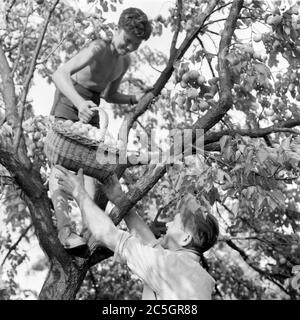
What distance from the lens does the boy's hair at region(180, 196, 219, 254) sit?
309 centimetres

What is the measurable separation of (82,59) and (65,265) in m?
1.25

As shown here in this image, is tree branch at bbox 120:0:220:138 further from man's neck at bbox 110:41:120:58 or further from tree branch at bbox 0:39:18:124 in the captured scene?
tree branch at bbox 0:39:18:124

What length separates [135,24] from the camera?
442cm

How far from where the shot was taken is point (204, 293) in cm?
296

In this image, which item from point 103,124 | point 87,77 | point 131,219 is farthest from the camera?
point 87,77

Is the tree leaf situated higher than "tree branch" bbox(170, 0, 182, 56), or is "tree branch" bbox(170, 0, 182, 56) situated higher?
"tree branch" bbox(170, 0, 182, 56)

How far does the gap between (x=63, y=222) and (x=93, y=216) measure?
1013 millimetres

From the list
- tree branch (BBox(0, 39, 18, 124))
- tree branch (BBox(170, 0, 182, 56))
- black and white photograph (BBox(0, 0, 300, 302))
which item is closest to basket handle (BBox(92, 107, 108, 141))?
black and white photograph (BBox(0, 0, 300, 302))

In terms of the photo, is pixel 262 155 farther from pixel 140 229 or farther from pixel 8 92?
pixel 8 92

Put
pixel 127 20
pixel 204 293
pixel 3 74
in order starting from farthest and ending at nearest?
pixel 3 74
pixel 127 20
pixel 204 293

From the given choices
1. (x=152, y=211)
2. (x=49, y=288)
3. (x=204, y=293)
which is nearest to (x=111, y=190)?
(x=49, y=288)

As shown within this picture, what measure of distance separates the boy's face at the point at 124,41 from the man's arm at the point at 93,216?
4.36ft

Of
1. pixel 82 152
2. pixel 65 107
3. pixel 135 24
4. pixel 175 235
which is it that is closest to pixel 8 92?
pixel 65 107
